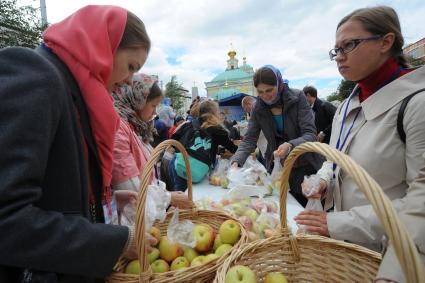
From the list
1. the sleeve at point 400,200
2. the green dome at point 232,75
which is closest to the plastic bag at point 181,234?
the sleeve at point 400,200

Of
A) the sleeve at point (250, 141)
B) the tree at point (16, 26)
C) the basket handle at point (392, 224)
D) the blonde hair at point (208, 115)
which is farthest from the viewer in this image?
the tree at point (16, 26)

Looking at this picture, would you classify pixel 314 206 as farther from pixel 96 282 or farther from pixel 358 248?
pixel 96 282

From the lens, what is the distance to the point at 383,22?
123cm

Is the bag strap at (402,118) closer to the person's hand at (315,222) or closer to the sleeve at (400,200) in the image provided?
the sleeve at (400,200)

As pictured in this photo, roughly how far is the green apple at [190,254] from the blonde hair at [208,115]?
1.90 metres

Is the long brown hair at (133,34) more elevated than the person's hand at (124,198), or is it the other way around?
the long brown hair at (133,34)

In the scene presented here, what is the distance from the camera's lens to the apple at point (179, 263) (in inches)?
44.7

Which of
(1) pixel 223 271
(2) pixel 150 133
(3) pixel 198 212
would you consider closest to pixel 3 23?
(2) pixel 150 133

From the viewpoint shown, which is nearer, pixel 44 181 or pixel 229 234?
pixel 44 181

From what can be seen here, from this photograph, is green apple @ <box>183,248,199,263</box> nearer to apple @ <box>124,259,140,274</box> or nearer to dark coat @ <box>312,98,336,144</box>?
apple @ <box>124,259,140,274</box>

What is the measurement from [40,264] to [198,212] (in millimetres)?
1008

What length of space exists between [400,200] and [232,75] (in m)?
43.5

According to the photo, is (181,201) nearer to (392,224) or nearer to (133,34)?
(133,34)

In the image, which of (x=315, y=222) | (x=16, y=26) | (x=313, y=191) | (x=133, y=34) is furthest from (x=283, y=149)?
(x=16, y=26)
